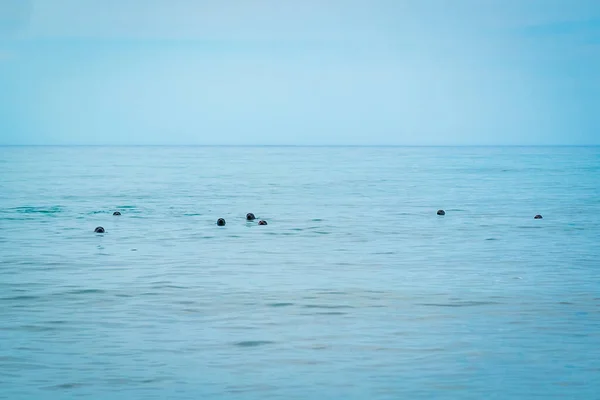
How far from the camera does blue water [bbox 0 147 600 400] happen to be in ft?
36.4

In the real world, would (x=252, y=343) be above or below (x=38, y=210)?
below

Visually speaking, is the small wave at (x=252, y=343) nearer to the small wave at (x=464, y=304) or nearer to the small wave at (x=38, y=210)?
the small wave at (x=464, y=304)

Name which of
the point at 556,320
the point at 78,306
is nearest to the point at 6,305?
the point at 78,306

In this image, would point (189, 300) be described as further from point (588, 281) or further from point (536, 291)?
point (588, 281)

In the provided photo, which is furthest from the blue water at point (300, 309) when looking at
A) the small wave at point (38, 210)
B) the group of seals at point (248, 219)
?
the small wave at point (38, 210)

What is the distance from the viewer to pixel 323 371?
1148 centimetres

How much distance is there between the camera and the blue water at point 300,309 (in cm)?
1111

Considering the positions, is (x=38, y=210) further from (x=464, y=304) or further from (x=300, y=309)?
(x=464, y=304)

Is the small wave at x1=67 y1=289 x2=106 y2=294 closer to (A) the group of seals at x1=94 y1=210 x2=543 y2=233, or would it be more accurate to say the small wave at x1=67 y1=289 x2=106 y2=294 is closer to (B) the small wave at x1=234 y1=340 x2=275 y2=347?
(B) the small wave at x1=234 y1=340 x2=275 y2=347

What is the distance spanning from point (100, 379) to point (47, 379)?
689 millimetres

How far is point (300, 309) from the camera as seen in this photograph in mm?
15438

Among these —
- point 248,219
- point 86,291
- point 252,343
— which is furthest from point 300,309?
point 248,219

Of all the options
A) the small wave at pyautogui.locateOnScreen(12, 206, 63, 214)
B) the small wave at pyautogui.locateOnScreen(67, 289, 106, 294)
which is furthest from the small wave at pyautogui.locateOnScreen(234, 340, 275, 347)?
the small wave at pyautogui.locateOnScreen(12, 206, 63, 214)

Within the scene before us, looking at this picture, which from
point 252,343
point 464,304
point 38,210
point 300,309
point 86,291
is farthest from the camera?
point 38,210
